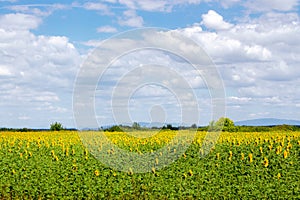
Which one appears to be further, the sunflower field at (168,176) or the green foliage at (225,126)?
the green foliage at (225,126)

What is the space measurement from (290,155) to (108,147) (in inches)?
287

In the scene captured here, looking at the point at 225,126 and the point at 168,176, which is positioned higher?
the point at 225,126

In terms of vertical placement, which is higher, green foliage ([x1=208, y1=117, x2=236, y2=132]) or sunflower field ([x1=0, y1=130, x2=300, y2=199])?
green foliage ([x1=208, y1=117, x2=236, y2=132])

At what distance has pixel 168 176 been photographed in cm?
1576

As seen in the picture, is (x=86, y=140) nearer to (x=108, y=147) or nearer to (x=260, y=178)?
(x=108, y=147)

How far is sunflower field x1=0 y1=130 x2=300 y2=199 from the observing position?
14414 mm

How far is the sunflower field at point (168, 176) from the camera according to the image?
47.3ft

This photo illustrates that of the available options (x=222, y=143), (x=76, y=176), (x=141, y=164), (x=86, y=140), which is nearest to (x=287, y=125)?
(x=222, y=143)

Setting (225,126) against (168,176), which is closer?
(168,176)

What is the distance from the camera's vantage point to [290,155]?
695 inches

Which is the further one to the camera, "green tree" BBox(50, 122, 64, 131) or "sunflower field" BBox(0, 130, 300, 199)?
"green tree" BBox(50, 122, 64, 131)

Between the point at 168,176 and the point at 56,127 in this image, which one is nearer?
the point at 168,176

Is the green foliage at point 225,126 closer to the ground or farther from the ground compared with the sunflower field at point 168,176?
farther from the ground

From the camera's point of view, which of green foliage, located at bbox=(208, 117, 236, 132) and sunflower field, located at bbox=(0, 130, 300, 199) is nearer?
sunflower field, located at bbox=(0, 130, 300, 199)
